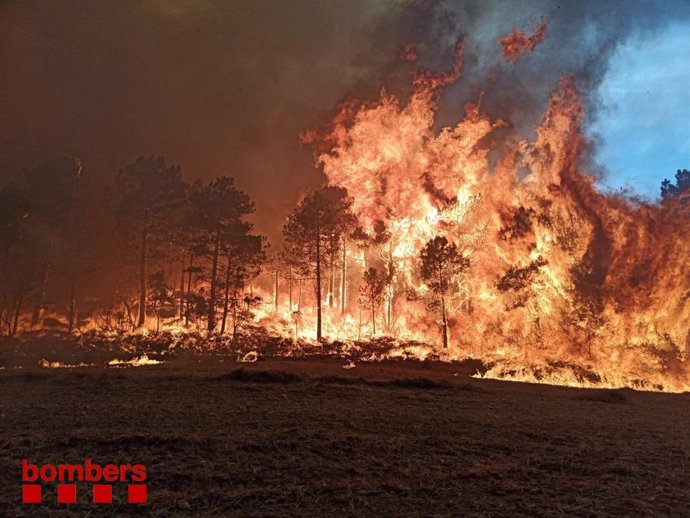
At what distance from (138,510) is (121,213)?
3999cm

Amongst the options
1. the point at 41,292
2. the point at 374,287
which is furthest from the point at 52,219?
the point at 374,287

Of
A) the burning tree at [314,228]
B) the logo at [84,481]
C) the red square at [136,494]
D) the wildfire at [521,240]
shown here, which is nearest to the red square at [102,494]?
the logo at [84,481]

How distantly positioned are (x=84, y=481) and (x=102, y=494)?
0.59m

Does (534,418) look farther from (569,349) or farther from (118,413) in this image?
(569,349)

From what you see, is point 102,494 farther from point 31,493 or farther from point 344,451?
point 344,451

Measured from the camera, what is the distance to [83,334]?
3394 cm

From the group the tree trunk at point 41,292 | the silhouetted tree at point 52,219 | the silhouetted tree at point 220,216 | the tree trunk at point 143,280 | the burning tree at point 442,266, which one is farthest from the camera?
the tree trunk at point 41,292

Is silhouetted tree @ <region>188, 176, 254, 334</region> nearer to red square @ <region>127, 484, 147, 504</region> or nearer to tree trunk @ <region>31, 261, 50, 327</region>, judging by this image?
tree trunk @ <region>31, 261, 50, 327</region>

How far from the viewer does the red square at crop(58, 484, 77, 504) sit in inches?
205

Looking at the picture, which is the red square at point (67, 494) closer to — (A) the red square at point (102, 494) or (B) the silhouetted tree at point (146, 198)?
(A) the red square at point (102, 494)

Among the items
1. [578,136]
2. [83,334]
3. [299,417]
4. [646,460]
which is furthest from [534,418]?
[83,334]

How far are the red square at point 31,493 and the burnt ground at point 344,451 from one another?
9 cm

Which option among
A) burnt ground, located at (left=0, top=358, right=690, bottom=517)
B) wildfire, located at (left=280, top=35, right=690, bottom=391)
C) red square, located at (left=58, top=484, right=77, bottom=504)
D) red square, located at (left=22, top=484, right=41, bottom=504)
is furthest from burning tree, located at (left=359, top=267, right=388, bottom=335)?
red square, located at (left=22, top=484, right=41, bottom=504)

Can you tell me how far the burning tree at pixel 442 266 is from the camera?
33719 millimetres
